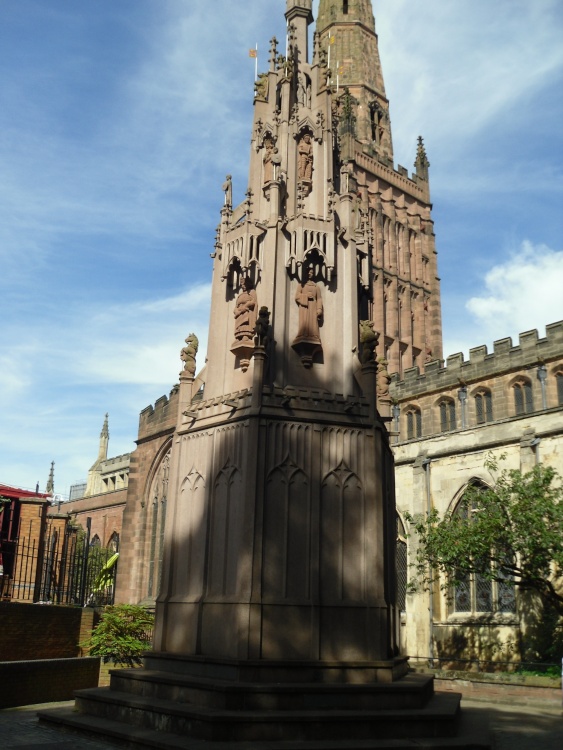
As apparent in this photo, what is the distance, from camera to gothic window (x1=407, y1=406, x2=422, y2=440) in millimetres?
35438

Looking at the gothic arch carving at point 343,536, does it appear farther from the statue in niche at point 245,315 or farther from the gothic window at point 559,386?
the gothic window at point 559,386

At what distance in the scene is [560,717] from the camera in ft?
43.3

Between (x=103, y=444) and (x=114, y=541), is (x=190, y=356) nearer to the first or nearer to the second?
(x=114, y=541)

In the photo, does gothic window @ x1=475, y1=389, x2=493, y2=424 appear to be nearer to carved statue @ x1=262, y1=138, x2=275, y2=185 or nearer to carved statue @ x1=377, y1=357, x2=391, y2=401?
carved statue @ x1=377, y1=357, x2=391, y2=401

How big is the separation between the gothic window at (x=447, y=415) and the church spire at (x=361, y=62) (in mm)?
35081

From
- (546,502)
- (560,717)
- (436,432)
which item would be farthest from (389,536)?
(436,432)

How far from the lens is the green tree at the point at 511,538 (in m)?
21.2

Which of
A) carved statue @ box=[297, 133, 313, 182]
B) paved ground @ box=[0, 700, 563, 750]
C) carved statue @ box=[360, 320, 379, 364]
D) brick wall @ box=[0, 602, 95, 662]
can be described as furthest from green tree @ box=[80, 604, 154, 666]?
carved statue @ box=[297, 133, 313, 182]

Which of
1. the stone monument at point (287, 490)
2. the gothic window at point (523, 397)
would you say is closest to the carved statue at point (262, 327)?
the stone monument at point (287, 490)

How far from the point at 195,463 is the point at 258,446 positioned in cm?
145

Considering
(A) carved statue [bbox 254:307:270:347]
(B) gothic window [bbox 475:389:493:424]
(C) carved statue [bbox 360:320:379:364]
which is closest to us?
(A) carved statue [bbox 254:307:270:347]

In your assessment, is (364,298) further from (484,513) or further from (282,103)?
(484,513)

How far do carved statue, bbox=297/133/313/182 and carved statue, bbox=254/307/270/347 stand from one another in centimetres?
313

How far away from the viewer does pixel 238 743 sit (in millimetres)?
7887
